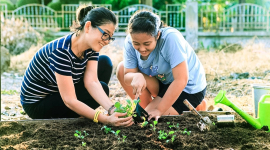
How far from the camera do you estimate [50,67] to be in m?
2.44

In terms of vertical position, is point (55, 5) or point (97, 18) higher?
point (55, 5)

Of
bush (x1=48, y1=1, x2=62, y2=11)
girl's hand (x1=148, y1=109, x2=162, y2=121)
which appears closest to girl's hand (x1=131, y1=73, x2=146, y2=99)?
girl's hand (x1=148, y1=109, x2=162, y2=121)

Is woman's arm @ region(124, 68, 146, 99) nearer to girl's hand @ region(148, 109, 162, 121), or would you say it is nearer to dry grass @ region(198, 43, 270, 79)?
girl's hand @ region(148, 109, 162, 121)

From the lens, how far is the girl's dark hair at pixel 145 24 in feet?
7.76

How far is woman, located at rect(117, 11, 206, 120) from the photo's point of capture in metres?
2.41

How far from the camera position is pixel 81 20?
2574 mm

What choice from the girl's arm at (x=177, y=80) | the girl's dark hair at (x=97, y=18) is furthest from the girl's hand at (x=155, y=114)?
the girl's dark hair at (x=97, y=18)

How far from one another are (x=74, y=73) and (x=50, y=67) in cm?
27

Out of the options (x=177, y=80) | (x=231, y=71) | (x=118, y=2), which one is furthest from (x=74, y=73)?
(x=118, y=2)

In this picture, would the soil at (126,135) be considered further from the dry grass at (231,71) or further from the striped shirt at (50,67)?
the dry grass at (231,71)

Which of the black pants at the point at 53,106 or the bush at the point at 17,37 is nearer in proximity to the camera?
the black pants at the point at 53,106

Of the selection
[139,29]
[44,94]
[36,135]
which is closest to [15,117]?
[44,94]

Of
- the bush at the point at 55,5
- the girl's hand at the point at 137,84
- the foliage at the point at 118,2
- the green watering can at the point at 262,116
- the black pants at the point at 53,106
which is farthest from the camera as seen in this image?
the foliage at the point at 118,2

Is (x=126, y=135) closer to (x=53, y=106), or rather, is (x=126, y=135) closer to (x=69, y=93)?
(x=69, y=93)
